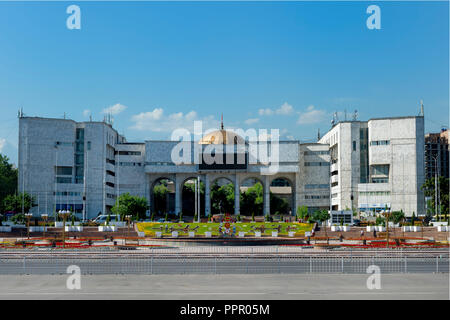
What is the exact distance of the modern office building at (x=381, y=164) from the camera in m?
82.7

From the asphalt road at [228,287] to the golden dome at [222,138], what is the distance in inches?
2913

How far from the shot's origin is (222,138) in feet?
316

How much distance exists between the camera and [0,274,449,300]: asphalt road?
603 inches

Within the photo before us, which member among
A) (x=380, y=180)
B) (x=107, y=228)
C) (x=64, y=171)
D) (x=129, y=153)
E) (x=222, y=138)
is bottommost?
(x=107, y=228)

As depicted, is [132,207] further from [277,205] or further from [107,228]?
[277,205]

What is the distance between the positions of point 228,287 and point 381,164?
71968 millimetres

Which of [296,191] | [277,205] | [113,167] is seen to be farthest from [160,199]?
[296,191]

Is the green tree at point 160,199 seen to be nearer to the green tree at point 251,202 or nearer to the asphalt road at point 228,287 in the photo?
the green tree at point 251,202

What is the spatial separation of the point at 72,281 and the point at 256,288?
666 centimetres

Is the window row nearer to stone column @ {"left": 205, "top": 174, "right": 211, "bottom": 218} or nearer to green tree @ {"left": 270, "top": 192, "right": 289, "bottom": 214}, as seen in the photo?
green tree @ {"left": 270, "top": 192, "right": 289, "bottom": 214}

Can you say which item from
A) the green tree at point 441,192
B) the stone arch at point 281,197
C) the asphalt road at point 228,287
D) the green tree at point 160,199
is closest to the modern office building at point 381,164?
the green tree at point 441,192

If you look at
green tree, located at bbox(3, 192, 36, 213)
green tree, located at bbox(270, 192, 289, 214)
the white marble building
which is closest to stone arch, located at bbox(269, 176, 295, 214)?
green tree, located at bbox(270, 192, 289, 214)

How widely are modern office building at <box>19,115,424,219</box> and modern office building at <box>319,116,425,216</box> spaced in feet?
0.52
